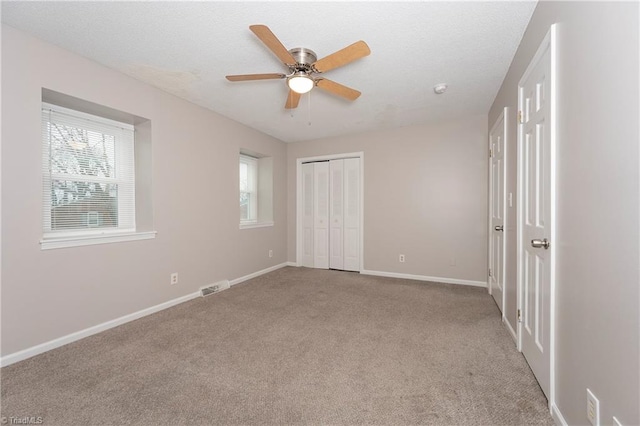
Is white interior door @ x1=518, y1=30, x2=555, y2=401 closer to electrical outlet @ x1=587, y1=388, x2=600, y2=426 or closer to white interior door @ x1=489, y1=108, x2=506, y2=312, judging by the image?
electrical outlet @ x1=587, y1=388, x2=600, y2=426

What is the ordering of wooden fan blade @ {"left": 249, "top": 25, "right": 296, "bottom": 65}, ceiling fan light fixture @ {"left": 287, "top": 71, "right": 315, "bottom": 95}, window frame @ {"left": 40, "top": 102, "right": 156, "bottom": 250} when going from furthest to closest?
1. window frame @ {"left": 40, "top": 102, "right": 156, "bottom": 250}
2. ceiling fan light fixture @ {"left": 287, "top": 71, "right": 315, "bottom": 95}
3. wooden fan blade @ {"left": 249, "top": 25, "right": 296, "bottom": 65}

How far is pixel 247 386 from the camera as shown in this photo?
1744 mm

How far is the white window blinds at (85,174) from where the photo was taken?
96.3 inches

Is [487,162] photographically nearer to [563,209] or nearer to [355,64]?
[355,64]

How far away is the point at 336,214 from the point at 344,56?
336 centimetres

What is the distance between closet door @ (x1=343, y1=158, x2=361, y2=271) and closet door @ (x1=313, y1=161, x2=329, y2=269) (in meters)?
0.37

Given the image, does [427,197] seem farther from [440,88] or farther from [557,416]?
[557,416]

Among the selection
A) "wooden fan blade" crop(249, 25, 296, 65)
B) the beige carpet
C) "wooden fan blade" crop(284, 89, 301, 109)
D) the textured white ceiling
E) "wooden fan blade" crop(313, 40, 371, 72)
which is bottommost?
the beige carpet

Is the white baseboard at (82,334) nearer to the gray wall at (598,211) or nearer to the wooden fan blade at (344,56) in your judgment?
the wooden fan blade at (344,56)

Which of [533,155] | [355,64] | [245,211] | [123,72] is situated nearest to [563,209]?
[533,155]

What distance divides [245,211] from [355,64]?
3.21 m

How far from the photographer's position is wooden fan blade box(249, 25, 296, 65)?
1620 mm

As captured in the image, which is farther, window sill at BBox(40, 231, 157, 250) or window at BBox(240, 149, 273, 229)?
window at BBox(240, 149, 273, 229)

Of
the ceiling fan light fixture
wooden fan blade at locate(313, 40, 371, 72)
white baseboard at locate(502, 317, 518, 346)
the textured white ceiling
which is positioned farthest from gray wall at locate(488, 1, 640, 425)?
the ceiling fan light fixture
